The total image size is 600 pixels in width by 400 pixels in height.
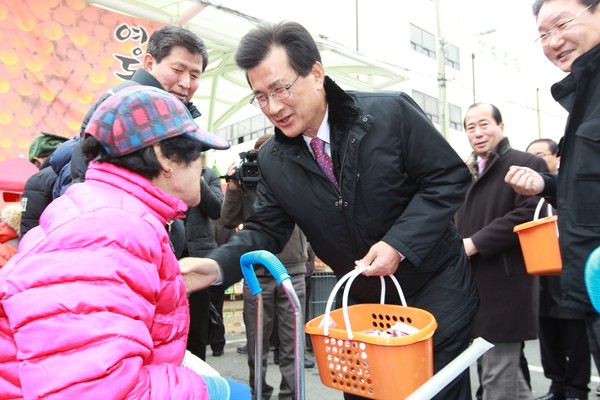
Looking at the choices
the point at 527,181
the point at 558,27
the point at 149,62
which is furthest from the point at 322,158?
the point at 149,62

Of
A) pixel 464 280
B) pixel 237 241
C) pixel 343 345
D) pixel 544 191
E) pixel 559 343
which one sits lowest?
pixel 559 343

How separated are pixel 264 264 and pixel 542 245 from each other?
1.77m

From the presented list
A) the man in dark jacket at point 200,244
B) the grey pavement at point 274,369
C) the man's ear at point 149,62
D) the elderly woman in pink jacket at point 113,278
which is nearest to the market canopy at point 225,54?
the grey pavement at point 274,369

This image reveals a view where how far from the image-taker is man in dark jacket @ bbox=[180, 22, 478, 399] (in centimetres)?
209

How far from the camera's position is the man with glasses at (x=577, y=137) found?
1791 millimetres

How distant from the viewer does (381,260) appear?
193 centimetres

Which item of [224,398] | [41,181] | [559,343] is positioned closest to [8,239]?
[41,181]

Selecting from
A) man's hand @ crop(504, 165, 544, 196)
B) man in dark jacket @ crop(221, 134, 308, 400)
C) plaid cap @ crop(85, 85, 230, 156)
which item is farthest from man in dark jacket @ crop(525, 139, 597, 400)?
plaid cap @ crop(85, 85, 230, 156)

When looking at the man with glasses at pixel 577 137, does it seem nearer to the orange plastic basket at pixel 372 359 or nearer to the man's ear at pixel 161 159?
the orange plastic basket at pixel 372 359

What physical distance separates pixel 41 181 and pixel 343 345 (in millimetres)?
2255

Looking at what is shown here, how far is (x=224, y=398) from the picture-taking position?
1.48 m

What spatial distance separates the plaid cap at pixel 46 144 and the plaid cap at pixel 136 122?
2.17 metres

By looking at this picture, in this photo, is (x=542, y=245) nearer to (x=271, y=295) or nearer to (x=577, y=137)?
(x=577, y=137)

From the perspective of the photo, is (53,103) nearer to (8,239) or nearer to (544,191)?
(8,239)
